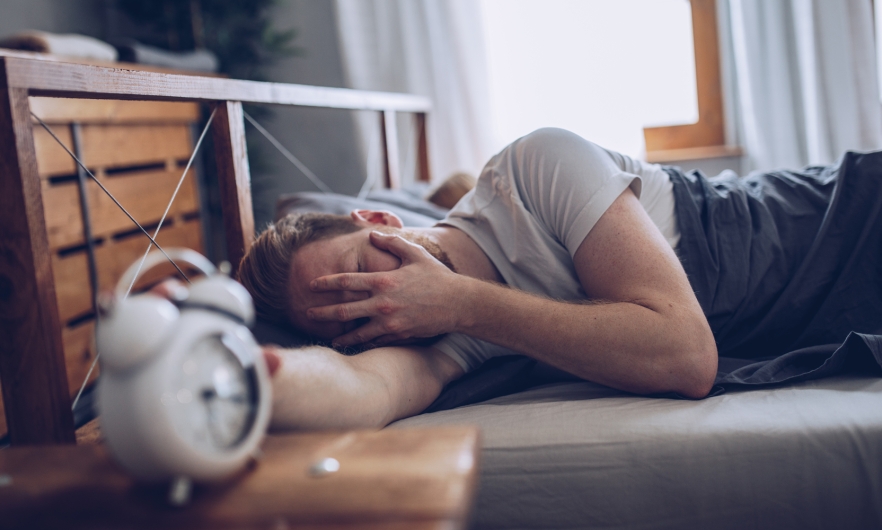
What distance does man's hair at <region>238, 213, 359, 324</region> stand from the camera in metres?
1.00

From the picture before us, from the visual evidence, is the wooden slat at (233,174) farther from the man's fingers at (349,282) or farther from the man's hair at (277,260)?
the man's fingers at (349,282)

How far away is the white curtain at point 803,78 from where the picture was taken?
2.49 m

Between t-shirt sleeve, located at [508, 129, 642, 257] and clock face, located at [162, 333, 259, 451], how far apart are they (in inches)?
25.0

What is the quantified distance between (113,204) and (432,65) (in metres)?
1.46

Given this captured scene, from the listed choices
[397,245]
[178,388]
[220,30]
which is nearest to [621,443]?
[397,245]

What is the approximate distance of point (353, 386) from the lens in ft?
2.49

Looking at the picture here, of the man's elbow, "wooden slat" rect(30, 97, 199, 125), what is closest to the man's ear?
the man's elbow

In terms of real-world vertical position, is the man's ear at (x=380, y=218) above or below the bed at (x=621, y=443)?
above

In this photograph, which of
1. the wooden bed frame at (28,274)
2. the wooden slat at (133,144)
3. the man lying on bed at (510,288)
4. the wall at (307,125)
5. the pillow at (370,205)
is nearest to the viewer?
the wooden bed frame at (28,274)

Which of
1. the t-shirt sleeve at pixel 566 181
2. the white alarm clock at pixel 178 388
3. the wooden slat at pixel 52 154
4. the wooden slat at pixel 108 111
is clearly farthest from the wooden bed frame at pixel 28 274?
the wooden slat at pixel 52 154

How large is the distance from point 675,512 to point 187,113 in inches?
92.2

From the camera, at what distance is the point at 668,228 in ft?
3.85

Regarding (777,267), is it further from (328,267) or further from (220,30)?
(220,30)

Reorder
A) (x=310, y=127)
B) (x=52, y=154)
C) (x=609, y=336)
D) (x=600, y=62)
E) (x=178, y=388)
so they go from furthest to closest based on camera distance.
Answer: (x=310, y=127)
(x=600, y=62)
(x=52, y=154)
(x=609, y=336)
(x=178, y=388)
